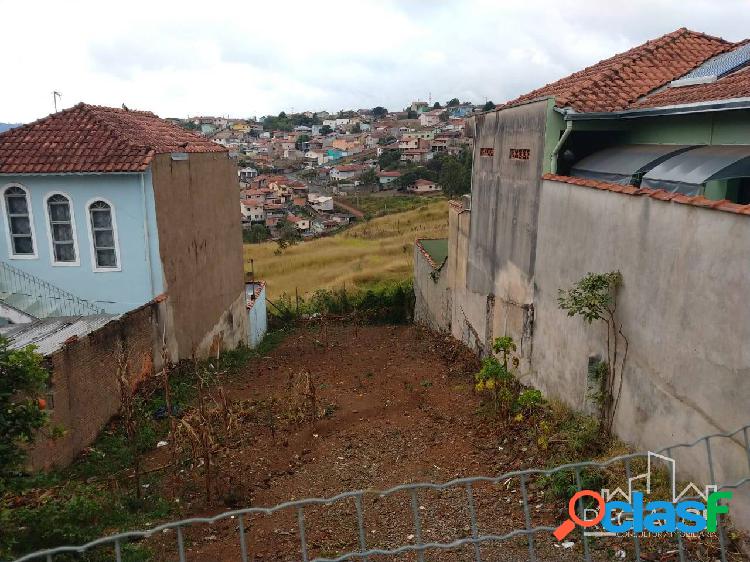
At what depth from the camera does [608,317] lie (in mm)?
7516

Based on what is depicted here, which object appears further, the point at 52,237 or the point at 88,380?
the point at 52,237

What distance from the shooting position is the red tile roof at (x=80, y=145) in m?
12.5

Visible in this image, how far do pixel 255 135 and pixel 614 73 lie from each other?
177 metres

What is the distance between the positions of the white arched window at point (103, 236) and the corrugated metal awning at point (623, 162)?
9.87 m

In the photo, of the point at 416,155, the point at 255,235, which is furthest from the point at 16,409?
the point at 416,155

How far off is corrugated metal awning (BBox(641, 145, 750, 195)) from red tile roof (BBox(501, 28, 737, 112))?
75.4 inches

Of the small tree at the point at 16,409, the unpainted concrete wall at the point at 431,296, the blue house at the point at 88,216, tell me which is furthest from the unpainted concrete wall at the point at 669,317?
the unpainted concrete wall at the point at 431,296

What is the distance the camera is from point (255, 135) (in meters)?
178

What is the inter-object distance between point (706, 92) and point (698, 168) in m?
1.65

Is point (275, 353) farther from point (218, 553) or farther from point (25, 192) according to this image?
point (218, 553)

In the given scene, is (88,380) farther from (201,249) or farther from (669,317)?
(669,317)

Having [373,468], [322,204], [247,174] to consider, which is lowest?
[322,204]

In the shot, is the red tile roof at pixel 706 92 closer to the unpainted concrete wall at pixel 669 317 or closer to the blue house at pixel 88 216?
the unpainted concrete wall at pixel 669 317

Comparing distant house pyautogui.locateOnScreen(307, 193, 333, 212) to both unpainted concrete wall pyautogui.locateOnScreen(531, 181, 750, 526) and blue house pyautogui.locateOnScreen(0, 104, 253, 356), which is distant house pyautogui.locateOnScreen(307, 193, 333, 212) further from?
unpainted concrete wall pyautogui.locateOnScreen(531, 181, 750, 526)
